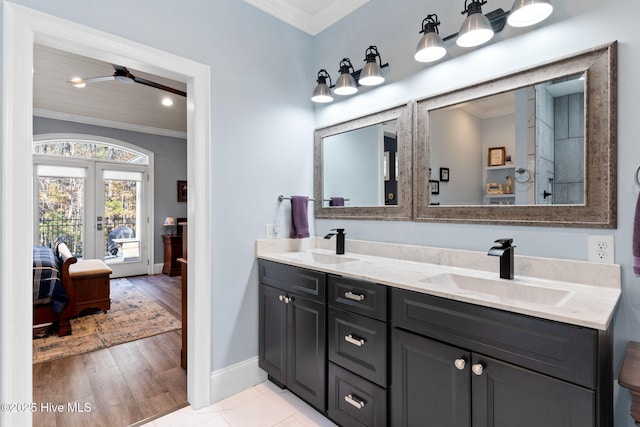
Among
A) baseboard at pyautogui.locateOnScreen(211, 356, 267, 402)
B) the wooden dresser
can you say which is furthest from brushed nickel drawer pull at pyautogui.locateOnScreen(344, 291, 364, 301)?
the wooden dresser

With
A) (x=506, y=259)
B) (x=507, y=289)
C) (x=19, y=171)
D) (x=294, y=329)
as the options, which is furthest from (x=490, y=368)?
(x=19, y=171)

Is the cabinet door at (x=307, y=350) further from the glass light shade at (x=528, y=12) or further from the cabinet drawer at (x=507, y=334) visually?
the glass light shade at (x=528, y=12)

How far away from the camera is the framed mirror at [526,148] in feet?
4.52

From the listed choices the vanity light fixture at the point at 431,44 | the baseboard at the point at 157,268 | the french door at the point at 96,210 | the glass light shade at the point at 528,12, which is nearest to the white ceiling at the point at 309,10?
the vanity light fixture at the point at 431,44

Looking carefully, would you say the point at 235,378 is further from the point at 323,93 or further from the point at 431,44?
the point at 431,44

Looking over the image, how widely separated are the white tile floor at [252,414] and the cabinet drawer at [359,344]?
49cm

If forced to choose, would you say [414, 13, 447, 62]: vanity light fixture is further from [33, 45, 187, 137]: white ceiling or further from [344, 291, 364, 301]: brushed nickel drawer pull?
[33, 45, 187, 137]: white ceiling

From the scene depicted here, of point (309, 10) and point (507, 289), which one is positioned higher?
point (309, 10)

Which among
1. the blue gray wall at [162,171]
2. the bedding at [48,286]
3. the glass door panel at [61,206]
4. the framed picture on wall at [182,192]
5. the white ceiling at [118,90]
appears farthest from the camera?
the framed picture on wall at [182,192]

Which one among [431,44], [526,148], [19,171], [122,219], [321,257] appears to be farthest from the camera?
[122,219]

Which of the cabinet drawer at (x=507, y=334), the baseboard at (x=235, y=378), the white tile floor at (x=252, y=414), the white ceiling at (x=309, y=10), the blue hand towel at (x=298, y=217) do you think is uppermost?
the white ceiling at (x=309, y=10)

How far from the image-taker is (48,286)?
318cm

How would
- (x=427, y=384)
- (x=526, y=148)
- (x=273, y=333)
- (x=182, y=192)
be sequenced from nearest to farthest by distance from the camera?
(x=427, y=384), (x=526, y=148), (x=273, y=333), (x=182, y=192)

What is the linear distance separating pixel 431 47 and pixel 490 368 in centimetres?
153
